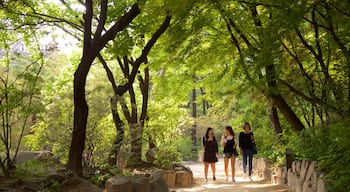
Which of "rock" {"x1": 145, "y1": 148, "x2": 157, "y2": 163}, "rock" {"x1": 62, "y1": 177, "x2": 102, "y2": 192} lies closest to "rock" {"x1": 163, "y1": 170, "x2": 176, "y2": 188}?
"rock" {"x1": 145, "y1": 148, "x2": 157, "y2": 163}

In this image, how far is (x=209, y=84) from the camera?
1352 centimetres

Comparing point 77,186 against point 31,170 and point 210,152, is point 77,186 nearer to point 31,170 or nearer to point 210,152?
point 31,170

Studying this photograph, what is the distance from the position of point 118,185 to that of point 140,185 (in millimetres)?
494

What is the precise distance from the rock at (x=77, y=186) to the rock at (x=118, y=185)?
38 centimetres

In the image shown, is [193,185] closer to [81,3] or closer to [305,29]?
[305,29]

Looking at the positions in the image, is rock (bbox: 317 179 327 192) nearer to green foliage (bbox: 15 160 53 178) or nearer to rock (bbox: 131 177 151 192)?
rock (bbox: 131 177 151 192)

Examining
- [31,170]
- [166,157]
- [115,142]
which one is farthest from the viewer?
[166,157]

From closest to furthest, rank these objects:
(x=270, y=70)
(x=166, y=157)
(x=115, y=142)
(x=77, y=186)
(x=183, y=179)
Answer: (x=77, y=186)
(x=270, y=70)
(x=115, y=142)
(x=183, y=179)
(x=166, y=157)

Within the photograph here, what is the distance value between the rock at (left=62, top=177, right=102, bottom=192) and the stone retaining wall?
142 inches

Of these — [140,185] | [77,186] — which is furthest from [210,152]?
[77,186]

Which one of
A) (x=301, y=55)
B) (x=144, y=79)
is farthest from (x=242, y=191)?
(x=144, y=79)

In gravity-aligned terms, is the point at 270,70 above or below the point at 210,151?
above

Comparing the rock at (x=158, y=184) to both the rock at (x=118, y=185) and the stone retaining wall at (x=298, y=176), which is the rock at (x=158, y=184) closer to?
the rock at (x=118, y=185)

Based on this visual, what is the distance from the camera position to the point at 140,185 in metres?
7.64
